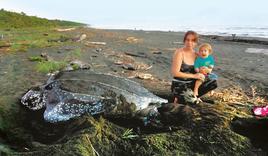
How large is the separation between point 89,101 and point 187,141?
170 cm

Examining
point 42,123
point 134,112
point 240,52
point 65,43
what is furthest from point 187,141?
point 240,52

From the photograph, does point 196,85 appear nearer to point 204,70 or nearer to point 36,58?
point 204,70

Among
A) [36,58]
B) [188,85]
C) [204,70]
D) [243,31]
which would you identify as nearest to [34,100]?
[188,85]

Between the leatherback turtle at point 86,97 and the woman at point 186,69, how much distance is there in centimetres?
41

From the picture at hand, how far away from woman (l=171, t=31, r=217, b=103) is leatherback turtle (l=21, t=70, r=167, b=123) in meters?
0.41

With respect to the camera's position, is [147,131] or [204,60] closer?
[147,131]

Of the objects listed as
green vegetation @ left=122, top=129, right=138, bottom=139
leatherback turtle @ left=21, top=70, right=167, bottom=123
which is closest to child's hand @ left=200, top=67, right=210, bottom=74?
leatherback turtle @ left=21, top=70, right=167, bottom=123

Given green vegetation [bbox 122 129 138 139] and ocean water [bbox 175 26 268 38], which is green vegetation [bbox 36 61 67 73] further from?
ocean water [bbox 175 26 268 38]

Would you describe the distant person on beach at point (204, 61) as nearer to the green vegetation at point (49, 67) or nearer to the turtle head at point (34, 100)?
the turtle head at point (34, 100)

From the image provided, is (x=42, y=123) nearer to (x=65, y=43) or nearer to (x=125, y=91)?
(x=125, y=91)

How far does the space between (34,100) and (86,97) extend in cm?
121

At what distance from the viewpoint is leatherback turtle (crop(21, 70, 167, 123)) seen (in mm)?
7375

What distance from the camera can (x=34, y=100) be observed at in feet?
26.7

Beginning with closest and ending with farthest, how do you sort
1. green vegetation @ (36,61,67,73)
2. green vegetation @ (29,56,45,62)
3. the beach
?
the beach < green vegetation @ (36,61,67,73) < green vegetation @ (29,56,45,62)
